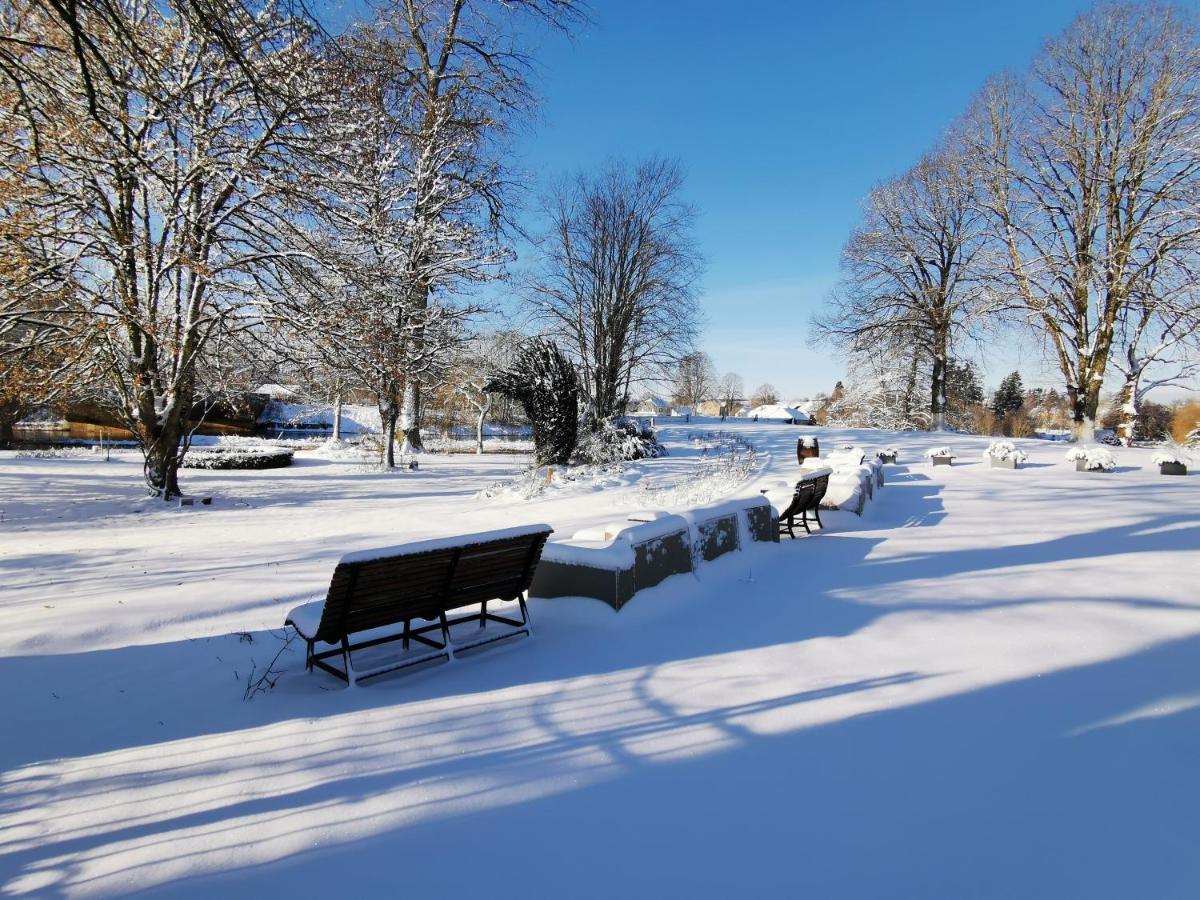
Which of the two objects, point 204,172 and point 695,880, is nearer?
point 695,880

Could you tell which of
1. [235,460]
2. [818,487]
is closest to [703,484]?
[818,487]

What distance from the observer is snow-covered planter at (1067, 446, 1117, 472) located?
16656 millimetres

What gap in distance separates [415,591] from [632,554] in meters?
1.91

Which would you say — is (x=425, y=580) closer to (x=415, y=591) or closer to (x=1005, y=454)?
(x=415, y=591)

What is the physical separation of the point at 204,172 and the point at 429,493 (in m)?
7.47

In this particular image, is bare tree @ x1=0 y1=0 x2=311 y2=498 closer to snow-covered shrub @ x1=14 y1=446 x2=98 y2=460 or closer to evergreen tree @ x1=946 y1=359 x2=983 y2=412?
snow-covered shrub @ x1=14 y1=446 x2=98 y2=460

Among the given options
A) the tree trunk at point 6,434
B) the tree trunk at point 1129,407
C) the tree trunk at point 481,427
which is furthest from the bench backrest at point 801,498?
the tree trunk at point 6,434

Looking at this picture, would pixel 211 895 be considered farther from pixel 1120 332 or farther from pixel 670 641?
pixel 1120 332

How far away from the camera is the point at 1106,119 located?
21.1 meters

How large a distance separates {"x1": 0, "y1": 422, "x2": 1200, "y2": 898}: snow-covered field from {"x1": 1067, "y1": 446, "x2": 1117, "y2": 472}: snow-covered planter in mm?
11646

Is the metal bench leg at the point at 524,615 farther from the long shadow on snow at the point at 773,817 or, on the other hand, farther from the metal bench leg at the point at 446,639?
the long shadow on snow at the point at 773,817

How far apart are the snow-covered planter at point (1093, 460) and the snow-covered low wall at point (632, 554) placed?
14.6 m

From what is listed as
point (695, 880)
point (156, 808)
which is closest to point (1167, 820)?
point (695, 880)

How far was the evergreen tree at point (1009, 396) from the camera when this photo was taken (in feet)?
225
